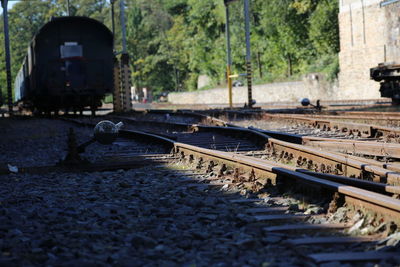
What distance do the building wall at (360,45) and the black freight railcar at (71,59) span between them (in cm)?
1635

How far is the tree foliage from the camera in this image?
139 feet

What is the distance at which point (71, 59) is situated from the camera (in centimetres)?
2184

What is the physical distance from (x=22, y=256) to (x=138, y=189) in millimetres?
2415

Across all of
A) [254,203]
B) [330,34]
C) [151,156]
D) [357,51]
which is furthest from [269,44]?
[254,203]

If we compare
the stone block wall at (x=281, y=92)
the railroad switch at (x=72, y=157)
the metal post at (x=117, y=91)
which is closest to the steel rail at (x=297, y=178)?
the railroad switch at (x=72, y=157)

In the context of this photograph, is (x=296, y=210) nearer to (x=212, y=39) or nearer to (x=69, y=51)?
(x=69, y=51)

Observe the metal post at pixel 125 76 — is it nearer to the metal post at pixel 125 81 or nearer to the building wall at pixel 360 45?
the metal post at pixel 125 81

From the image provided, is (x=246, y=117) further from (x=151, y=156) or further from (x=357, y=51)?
(x=357, y=51)

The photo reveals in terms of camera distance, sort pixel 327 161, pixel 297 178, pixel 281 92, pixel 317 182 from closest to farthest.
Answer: pixel 317 182
pixel 297 178
pixel 327 161
pixel 281 92

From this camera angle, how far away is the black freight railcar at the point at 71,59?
21672 mm

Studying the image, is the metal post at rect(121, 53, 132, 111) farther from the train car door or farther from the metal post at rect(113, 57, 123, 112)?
the train car door

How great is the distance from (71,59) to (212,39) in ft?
131

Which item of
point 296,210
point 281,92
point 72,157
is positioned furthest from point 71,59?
point 281,92

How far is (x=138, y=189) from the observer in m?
5.98
